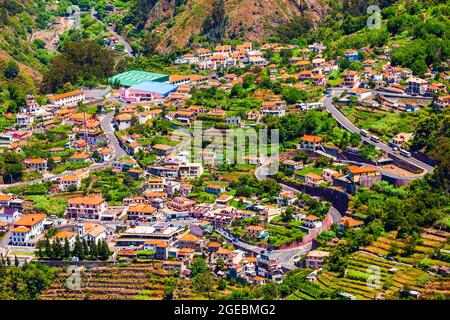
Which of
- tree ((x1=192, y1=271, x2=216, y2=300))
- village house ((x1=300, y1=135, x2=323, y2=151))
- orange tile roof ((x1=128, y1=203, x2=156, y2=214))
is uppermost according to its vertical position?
village house ((x1=300, y1=135, x2=323, y2=151))

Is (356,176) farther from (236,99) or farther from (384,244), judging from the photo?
(236,99)

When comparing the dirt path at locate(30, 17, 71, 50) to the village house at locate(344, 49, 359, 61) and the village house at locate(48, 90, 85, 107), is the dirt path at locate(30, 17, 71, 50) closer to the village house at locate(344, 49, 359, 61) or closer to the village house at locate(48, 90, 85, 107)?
the village house at locate(48, 90, 85, 107)

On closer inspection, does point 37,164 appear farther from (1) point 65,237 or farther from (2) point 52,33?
(2) point 52,33

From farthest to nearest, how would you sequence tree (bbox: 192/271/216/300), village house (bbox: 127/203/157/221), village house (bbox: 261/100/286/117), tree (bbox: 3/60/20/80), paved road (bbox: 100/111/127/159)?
tree (bbox: 3/60/20/80), village house (bbox: 261/100/286/117), paved road (bbox: 100/111/127/159), village house (bbox: 127/203/157/221), tree (bbox: 192/271/216/300)

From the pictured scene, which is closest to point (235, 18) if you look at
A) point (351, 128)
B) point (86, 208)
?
point (351, 128)

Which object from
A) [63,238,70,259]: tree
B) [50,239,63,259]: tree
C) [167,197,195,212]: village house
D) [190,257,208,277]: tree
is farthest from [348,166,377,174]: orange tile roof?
[50,239,63,259]: tree
